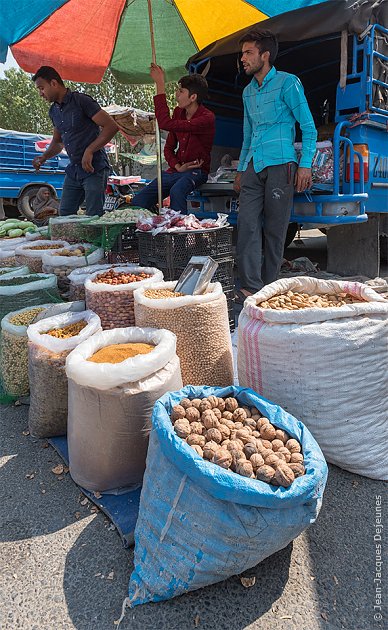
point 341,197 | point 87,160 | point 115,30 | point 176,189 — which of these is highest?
point 115,30

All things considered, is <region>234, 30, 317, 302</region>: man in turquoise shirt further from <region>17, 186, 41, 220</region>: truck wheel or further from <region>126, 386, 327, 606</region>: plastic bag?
<region>17, 186, 41, 220</region>: truck wheel

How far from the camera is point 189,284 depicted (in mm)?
2705

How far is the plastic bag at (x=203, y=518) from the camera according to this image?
144 centimetres

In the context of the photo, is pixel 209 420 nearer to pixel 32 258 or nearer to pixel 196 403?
pixel 196 403

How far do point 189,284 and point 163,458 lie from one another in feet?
4.15

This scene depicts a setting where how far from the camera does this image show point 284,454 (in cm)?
161

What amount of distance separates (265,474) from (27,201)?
13.3m

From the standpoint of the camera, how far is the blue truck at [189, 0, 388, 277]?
4129 mm

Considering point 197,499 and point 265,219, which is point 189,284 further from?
point 265,219

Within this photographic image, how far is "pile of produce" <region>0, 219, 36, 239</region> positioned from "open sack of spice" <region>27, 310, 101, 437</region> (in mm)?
3369

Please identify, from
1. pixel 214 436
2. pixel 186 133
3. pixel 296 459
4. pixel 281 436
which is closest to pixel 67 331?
pixel 214 436

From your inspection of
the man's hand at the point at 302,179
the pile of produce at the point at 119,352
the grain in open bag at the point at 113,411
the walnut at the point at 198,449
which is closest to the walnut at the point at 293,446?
the walnut at the point at 198,449

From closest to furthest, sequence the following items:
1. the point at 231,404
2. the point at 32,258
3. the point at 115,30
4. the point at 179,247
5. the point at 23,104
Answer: the point at 231,404 < the point at 179,247 < the point at 32,258 < the point at 115,30 < the point at 23,104

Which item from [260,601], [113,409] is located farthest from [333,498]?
[113,409]
